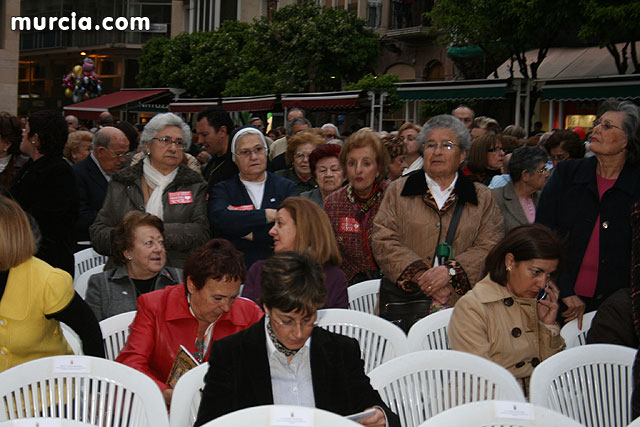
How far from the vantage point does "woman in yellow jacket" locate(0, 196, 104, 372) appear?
10.8ft

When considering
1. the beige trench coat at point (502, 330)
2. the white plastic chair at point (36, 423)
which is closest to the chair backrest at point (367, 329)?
the beige trench coat at point (502, 330)

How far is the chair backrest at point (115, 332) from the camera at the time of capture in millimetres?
3865

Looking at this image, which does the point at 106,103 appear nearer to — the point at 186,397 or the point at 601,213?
the point at 601,213

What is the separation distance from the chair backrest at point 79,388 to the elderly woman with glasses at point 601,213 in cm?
258

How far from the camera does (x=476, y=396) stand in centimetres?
325

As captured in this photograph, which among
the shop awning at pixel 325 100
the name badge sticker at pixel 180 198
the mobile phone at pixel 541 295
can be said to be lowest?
the mobile phone at pixel 541 295

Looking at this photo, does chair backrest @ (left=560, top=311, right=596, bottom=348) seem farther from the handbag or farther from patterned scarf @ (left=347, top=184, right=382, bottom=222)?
patterned scarf @ (left=347, top=184, right=382, bottom=222)

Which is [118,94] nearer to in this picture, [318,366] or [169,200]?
[169,200]

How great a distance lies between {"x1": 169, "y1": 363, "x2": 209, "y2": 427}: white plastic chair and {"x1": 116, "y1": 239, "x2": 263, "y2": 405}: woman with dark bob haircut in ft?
1.24

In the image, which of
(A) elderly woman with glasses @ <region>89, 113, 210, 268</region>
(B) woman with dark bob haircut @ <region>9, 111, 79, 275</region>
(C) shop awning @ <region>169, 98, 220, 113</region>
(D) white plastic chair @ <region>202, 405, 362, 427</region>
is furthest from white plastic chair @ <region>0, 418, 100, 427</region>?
(C) shop awning @ <region>169, 98, 220, 113</region>

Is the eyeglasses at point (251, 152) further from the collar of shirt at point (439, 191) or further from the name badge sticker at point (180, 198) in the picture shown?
the collar of shirt at point (439, 191)

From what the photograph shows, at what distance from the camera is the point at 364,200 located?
5.08m

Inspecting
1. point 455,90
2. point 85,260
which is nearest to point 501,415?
point 85,260

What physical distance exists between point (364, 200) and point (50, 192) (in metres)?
2.16
